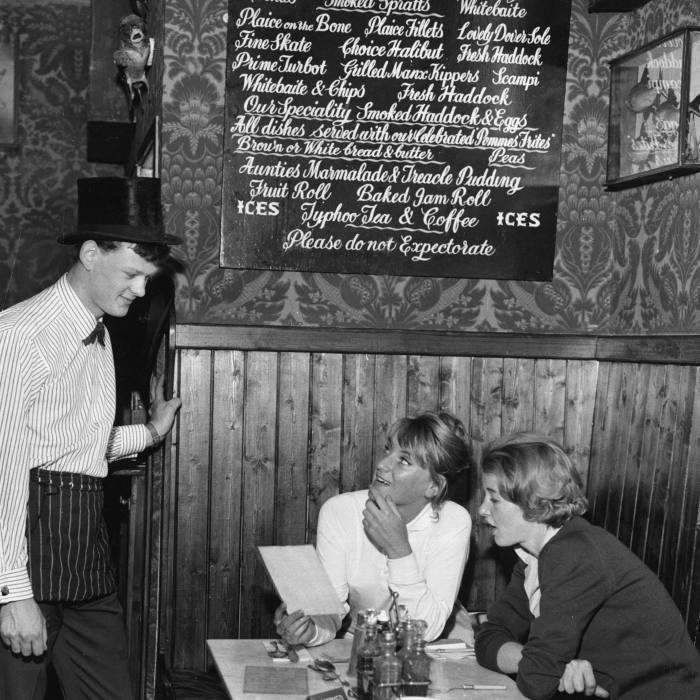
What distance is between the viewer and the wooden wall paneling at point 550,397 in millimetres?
3705

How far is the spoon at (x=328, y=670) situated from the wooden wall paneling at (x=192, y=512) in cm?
125

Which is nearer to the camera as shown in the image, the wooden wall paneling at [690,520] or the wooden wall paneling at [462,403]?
the wooden wall paneling at [690,520]

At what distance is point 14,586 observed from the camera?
238 cm

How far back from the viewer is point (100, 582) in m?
2.75

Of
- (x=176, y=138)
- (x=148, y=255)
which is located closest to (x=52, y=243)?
(x=176, y=138)

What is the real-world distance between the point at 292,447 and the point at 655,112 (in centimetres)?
167

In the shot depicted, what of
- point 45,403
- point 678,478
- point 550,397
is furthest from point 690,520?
point 45,403

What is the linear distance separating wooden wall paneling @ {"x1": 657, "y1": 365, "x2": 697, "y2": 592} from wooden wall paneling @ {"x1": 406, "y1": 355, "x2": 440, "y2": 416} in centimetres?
88

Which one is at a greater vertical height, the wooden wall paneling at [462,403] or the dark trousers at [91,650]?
the wooden wall paneling at [462,403]

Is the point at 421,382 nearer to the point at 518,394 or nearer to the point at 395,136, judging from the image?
the point at 518,394

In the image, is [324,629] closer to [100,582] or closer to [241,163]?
[100,582]

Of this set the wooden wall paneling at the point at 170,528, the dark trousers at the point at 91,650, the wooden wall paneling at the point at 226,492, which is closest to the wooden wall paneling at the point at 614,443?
the wooden wall paneling at the point at 226,492

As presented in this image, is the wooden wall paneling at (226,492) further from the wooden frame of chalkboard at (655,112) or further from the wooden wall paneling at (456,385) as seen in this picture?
the wooden frame of chalkboard at (655,112)

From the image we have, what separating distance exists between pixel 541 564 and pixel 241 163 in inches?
69.8
